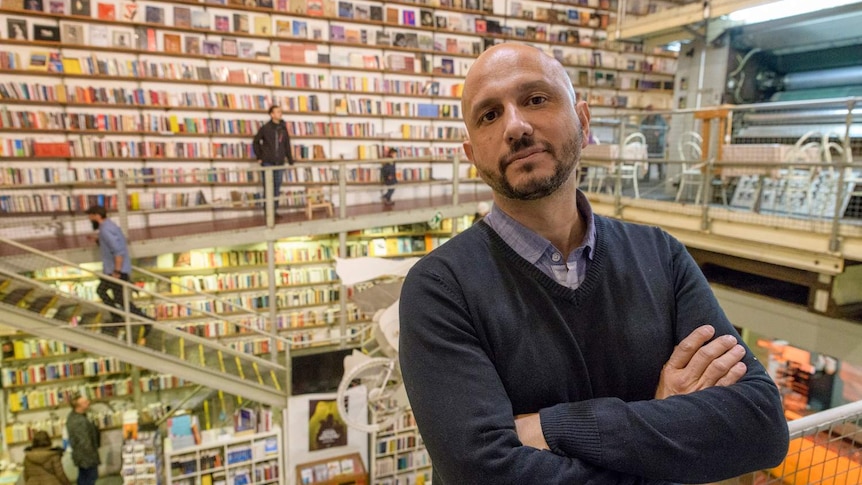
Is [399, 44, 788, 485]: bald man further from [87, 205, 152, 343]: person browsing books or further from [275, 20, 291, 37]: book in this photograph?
[275, 20, 291, 37]: book

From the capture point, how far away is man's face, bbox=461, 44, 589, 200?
944 mm

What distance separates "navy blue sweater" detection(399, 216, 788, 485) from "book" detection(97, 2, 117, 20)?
6.68m


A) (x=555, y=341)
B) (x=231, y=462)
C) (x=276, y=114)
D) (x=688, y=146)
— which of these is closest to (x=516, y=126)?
(x=555, y=341)

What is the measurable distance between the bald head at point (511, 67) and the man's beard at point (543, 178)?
12 centimetres

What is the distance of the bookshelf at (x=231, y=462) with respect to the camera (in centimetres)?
488

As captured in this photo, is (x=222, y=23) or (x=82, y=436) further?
(x=222, y=23)

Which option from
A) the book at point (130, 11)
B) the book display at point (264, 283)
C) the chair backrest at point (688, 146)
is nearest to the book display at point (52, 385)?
the book display at point (264, 283)

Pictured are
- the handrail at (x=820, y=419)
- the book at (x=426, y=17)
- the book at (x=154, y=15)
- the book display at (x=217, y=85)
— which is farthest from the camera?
the book at (x=426, y=17)

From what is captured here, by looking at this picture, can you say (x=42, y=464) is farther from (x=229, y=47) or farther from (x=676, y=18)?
(x=676, y=18)

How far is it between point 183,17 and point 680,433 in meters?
7.13

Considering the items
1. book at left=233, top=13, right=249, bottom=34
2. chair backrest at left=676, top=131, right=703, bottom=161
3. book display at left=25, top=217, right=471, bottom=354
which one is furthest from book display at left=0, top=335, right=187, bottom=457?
chair backrest at left=676, top=131, right=703, bottom=161

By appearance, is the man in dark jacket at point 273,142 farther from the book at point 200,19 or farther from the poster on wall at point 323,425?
the poster on wall at point 323,425

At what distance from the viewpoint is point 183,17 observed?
20.5ft

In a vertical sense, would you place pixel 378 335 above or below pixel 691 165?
below
